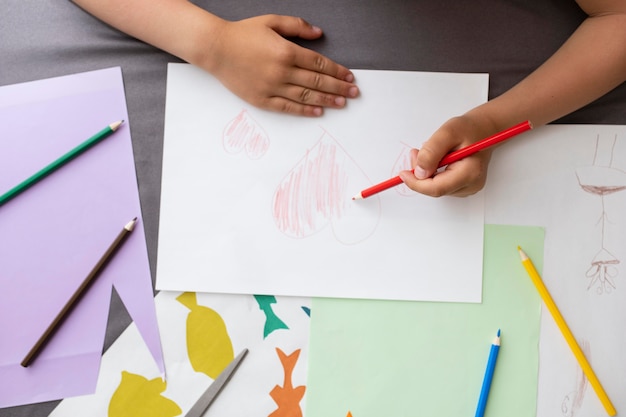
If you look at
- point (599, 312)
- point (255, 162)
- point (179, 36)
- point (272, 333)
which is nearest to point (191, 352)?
point (272, 333)

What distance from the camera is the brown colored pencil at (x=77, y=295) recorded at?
622 mm

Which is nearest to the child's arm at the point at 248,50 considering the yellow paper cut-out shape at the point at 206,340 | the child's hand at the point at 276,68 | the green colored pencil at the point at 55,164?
the child's hand at the point at 276,68

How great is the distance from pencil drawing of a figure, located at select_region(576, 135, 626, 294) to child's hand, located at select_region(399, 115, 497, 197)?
0.41 feet

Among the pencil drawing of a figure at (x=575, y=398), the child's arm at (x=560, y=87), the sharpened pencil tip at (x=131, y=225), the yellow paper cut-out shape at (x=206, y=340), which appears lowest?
the pencil drawing of a figure at (x=575, y=398)

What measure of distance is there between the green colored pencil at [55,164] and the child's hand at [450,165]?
0.31 meters

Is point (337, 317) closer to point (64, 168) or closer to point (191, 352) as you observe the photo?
point (191, 352)

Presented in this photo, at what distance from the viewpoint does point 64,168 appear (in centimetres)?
64

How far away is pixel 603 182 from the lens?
64 cm

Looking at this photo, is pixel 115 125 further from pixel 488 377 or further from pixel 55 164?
pixel 488 377

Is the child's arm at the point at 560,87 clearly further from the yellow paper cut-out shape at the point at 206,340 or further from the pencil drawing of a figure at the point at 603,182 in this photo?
the yellow paper cut-out shape at the point at 206,340

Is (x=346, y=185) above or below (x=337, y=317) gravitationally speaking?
above

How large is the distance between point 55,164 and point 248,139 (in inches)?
8.0

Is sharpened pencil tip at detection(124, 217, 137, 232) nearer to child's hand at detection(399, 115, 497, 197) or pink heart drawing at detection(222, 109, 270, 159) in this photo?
pink heart drawing at detection(222, 109, 270, 159)

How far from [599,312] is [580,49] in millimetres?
270
